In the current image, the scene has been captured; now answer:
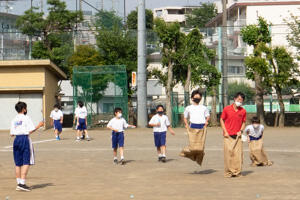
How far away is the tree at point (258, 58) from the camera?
120 ft

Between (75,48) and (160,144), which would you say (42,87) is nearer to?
(75,48)

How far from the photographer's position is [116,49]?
41.7 m

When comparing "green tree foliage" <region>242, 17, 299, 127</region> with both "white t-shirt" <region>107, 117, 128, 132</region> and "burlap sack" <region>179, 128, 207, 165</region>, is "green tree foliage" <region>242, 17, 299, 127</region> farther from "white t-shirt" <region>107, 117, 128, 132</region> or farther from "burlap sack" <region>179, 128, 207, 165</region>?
"burlap sack" <region>179, 128, 207, 165</region>

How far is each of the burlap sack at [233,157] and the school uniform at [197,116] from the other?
3.31 feet

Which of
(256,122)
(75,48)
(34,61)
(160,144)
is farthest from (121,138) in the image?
(75,48)

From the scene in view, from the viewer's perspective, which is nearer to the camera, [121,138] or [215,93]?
[121,138]

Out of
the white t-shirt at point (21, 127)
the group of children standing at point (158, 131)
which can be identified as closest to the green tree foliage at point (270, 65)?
the group of children standing at point (158, 131)

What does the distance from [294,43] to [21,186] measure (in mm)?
30728

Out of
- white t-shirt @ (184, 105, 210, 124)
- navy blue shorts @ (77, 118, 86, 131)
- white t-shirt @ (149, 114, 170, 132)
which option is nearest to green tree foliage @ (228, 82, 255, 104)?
navy blue shorts @ (77, 118, 86, 131)

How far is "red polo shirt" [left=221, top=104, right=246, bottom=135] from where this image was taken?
43.7ft

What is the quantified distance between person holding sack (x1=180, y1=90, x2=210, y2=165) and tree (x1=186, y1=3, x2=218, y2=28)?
8399 centimetres

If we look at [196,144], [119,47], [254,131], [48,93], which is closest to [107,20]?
[119,47]

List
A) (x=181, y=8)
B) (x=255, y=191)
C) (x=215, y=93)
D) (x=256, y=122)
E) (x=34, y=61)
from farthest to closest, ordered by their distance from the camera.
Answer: (x=181, y=8) → (x=215, y=93) → (x=34, y=61) → (x=256, y=122) → (x=255, y=191)

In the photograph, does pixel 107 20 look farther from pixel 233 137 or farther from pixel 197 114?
pixel 233 137
